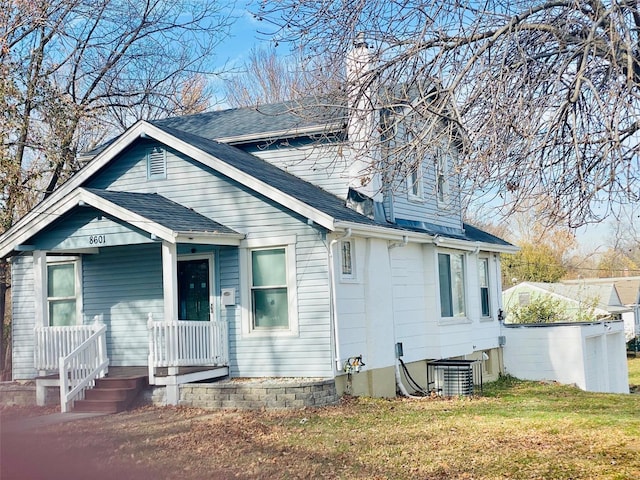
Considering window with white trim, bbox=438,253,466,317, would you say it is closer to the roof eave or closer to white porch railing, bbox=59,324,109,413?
the roof eave

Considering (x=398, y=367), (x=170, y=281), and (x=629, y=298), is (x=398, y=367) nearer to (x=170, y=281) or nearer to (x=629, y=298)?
(x=170, y=281)

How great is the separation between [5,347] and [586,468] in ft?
69.4

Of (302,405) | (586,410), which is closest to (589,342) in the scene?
(586,410)

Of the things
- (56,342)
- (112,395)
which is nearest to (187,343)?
(112,395)

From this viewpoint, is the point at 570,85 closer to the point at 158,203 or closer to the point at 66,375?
the point at 158,203

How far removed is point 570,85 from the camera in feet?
28.8

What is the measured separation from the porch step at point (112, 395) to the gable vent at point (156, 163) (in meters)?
4.17

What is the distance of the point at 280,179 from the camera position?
1491cm

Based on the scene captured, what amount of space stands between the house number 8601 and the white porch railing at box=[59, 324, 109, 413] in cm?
150

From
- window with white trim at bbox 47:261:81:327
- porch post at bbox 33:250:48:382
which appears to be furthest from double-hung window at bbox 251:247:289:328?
window with white trim at bbox 47:261:81:327

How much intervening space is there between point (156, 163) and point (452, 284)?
7352mm

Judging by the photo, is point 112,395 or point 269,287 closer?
point 112,395

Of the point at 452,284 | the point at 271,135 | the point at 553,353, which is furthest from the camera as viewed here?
the point at 553,353

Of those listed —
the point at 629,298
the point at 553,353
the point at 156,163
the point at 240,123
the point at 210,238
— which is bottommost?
the point at 553,353
